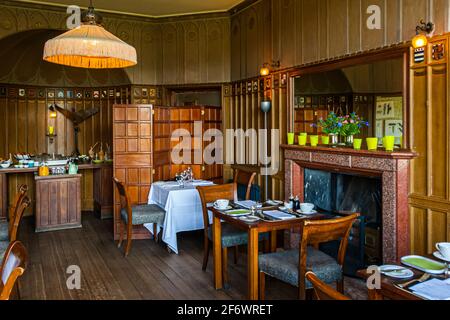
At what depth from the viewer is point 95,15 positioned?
3.66m

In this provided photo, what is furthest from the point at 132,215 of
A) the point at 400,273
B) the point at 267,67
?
the point at 400,273

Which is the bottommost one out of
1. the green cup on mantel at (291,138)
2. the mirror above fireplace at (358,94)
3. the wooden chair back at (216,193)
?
the wooden chair back at (216,193)

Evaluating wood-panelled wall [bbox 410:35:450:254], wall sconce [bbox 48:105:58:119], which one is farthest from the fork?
wall sconce [bbox 48:105:58:119]

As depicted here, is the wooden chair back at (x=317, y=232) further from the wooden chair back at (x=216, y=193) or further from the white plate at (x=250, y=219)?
the wooden chair back at (x=216, y=193)

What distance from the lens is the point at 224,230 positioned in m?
4.28

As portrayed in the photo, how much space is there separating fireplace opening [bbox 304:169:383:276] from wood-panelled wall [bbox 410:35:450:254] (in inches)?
17.4

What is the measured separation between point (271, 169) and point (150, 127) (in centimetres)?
192

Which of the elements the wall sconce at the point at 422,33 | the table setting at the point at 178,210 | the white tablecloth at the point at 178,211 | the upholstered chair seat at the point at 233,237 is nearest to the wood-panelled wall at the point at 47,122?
the table setting at the point at 178,210

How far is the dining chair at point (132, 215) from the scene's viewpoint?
5.17m

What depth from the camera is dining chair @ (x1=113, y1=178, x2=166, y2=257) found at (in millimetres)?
5168

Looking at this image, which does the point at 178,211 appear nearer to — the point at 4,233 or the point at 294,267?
the point at 4,233

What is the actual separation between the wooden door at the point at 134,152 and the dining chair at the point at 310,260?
9.91 feet

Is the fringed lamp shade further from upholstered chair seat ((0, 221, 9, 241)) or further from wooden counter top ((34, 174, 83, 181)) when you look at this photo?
wooden counter top ((34, 174, 83, 181))
